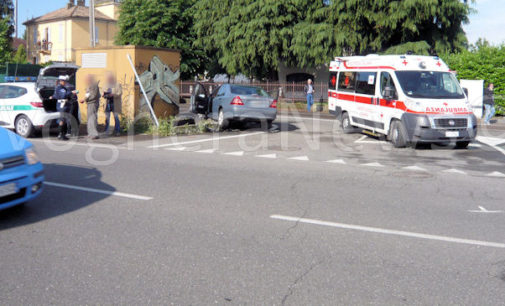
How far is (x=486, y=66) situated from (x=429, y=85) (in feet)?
44.6

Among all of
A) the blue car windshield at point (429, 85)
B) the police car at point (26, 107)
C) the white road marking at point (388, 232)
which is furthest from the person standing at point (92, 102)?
the white road marking at point (388, 232)

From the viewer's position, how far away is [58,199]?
24.3 feet

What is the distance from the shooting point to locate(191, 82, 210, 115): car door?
18656mm

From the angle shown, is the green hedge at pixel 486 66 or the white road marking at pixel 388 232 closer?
the white road marking at pixel 388 232

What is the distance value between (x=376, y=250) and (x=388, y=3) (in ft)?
82.3

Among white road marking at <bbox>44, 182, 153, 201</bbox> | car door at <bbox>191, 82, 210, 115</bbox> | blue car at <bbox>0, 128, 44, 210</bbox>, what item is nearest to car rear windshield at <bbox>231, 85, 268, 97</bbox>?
car door at <bbox>191, 82, 210, 115</bbox>

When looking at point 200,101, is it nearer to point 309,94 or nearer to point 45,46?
point 309,94

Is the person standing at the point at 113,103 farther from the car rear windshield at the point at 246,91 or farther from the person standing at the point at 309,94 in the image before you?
the person standing at the point at 309,94

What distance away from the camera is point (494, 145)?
1527 cm

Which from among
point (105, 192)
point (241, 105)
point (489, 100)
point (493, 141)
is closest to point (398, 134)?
point (493, 141)

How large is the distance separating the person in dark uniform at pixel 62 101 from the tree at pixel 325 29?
1856cm

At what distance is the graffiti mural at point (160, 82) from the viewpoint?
1716cm

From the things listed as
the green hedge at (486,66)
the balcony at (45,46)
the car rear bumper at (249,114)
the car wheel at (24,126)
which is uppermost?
the balcony at (45,46)

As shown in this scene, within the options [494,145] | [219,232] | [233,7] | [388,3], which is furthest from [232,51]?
[219,232]
